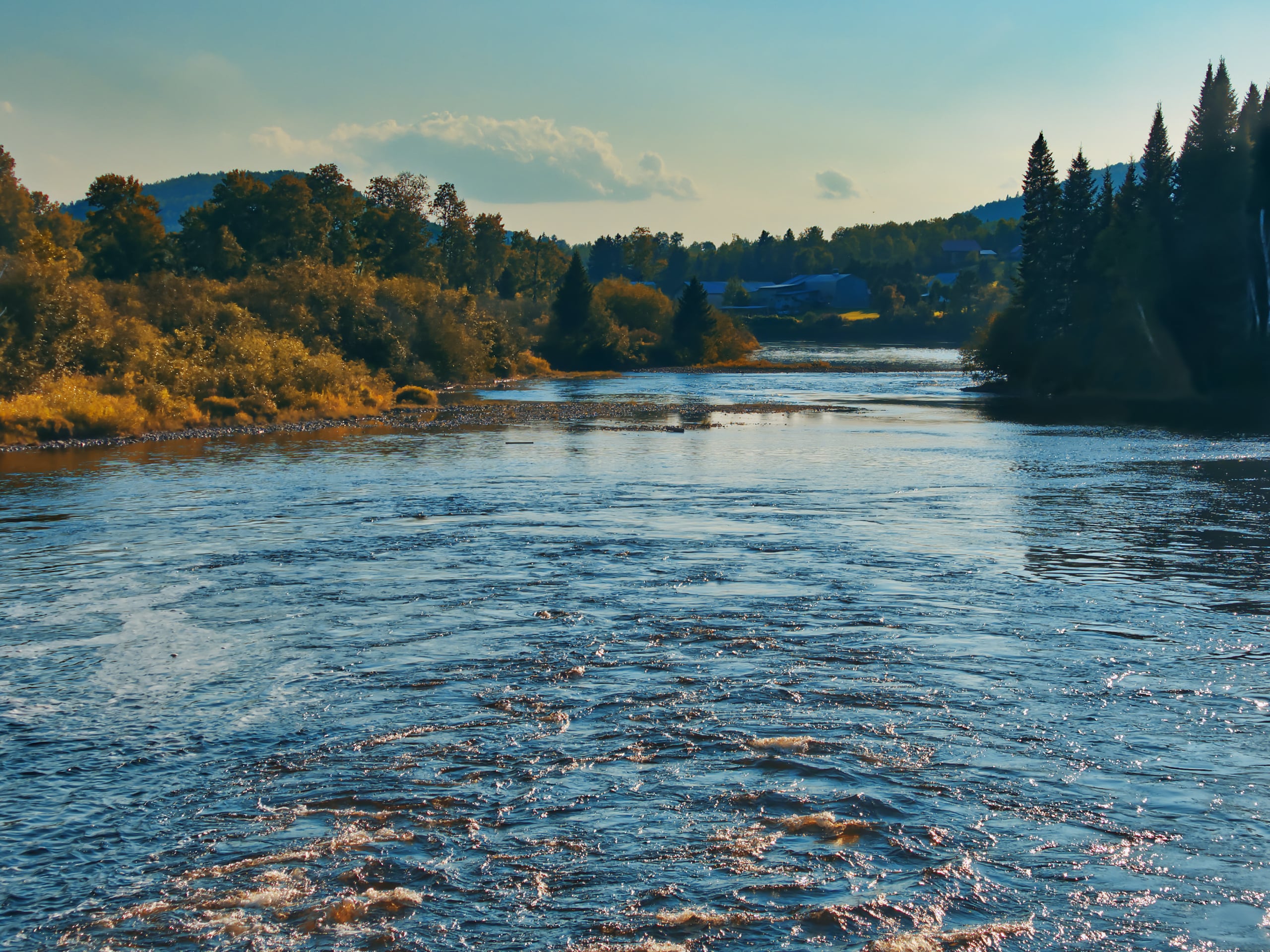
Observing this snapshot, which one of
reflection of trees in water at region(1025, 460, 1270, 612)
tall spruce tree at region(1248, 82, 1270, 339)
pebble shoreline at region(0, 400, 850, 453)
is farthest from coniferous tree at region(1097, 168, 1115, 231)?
reflection of trees in water at region(1025, 460, 1270, 612)

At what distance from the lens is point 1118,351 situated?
80875mm

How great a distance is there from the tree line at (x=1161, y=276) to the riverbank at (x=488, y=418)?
2694 cm

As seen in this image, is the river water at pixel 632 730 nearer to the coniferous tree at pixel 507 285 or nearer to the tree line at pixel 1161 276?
the tree line at pixel 1161 276

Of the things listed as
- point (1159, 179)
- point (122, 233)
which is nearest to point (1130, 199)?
point (1159, 179)

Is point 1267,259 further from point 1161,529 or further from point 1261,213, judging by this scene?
point 1161,529

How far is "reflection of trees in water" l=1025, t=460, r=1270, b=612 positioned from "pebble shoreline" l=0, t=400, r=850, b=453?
957 inches

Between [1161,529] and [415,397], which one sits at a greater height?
[415,397]

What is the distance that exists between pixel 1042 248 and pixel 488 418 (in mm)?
52116

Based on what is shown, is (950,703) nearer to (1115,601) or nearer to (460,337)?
(1115,601)

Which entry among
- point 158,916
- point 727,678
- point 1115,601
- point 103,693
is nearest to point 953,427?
point 1115,601

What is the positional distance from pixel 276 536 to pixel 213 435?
2637 centimetres

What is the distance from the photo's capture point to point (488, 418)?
60250 millimetres

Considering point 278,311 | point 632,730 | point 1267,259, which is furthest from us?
point 1267,259

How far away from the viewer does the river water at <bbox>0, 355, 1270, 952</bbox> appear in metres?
8.20
